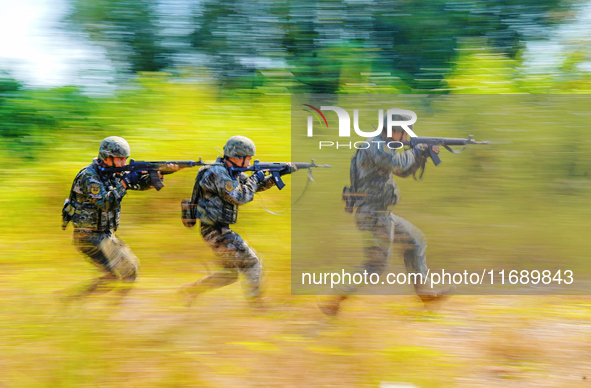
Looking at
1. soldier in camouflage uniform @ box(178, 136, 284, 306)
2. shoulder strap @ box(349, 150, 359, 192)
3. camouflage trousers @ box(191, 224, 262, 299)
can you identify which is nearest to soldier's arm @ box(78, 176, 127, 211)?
soldier in camouflage uniform @ box(178, 136, 284, 306)

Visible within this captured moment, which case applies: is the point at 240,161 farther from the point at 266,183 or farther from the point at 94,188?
the point at 94,188

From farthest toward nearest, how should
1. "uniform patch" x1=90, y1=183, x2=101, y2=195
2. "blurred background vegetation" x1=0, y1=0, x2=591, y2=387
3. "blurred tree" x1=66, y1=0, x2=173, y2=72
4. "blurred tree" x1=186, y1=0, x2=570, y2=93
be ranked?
"blurred tree" x1=66, y1=0, x2=173, y2=72, "blurred tree" x1=186, y1=0, x2=570, y2=93, "uniform patch" x1=90, y1=183, x2=101, y2=195, "blurred background vegetation" x1=0, y1=0, x2=591, y2=387

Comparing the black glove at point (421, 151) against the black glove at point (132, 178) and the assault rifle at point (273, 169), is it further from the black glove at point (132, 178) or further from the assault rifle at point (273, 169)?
the black glove at point (132, 178)

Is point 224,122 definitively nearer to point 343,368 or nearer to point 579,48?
point 343,368

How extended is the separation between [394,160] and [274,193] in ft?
5.17

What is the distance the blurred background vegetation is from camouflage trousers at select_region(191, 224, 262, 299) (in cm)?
23

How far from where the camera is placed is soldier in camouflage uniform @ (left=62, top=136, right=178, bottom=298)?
151 inches

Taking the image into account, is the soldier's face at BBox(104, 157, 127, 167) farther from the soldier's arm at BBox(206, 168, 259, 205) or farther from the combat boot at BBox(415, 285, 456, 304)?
the combat boot at BBox(415, 285, 456, 304)

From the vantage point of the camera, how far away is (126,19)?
796 centimetres

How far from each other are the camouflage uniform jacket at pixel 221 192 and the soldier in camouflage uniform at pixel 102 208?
1.03 ft

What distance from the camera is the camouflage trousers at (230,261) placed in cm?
395

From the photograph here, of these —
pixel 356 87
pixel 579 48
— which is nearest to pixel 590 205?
pixel 579 48

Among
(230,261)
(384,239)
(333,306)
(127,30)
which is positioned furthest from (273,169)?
(127,30)

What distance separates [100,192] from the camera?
3811mm
